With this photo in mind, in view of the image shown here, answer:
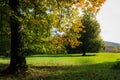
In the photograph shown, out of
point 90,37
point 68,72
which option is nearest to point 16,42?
point 68,72

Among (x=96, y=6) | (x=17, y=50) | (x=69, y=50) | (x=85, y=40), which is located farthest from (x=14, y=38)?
(x=69, y=50)

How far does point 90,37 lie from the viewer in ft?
276

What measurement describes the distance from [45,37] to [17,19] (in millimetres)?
11479

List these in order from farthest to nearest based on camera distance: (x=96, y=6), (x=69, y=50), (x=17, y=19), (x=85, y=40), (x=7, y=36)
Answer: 1. (x=69, y=50)
2. (x=85, y=40)
3. (x=7, y=36)
4. (x=96, y=6)
5. (x=17, y=19)

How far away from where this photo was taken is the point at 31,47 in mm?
35500

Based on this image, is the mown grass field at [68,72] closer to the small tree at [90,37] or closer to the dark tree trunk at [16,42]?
the dark tree trunk at [16,42]

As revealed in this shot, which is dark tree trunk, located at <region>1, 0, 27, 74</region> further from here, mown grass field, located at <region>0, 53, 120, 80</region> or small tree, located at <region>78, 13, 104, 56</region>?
small tree, located at <region>78, 13, 104, 56</region>

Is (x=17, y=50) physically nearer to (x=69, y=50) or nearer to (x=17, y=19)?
(x=17, y=19)

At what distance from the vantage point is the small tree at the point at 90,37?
273 ft

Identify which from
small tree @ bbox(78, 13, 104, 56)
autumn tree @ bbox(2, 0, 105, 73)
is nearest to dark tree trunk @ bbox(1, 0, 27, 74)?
autumn tree @ bbox(2, 0, 105, 73)

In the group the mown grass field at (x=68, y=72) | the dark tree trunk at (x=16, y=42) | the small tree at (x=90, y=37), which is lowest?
the mown grass field at (x=68, y=72)

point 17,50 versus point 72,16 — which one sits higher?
point 72,16

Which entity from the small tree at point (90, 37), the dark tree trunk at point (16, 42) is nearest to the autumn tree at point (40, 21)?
the dark tree trunk at point (16, 42)

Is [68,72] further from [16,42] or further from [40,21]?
Answer: [40,21]
